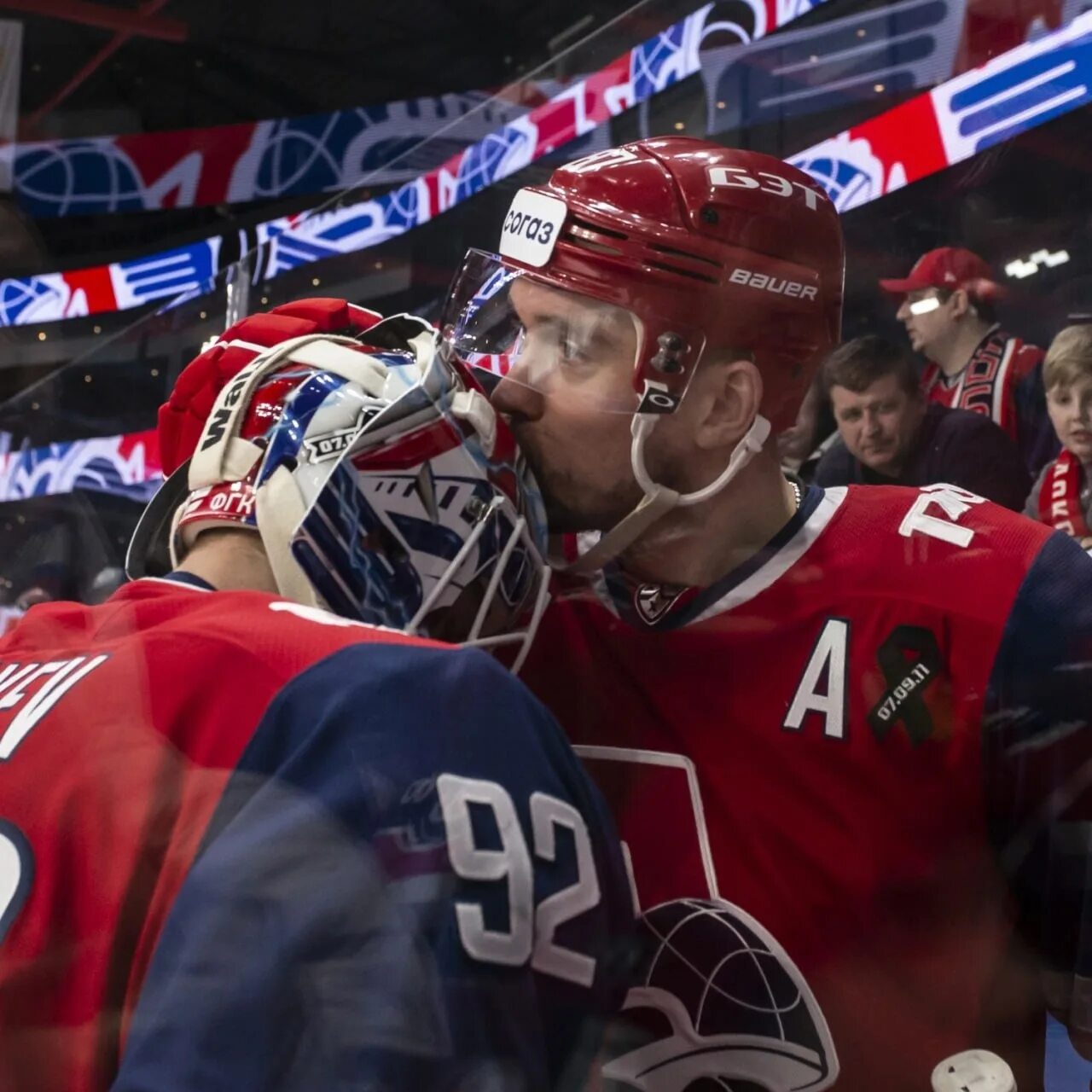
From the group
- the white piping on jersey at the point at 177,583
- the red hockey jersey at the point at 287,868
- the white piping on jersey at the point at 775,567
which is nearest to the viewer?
the red hockey jersey at the point at 287,868

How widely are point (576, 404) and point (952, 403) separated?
34cm

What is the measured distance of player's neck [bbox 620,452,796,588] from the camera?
3.34 feet

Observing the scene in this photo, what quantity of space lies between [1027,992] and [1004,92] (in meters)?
0.66

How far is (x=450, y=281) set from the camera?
1032 millimetres

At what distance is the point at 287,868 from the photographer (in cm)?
48

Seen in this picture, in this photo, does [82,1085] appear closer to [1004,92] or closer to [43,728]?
[43,728]

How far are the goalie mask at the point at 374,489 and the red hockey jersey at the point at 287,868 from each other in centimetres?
11

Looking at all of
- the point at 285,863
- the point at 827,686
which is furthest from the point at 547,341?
the point at 285,863

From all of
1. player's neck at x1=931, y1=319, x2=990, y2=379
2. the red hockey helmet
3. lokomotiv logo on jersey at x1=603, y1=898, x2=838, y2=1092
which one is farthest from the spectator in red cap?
lokomotiv logo on jersey at x1=603, y1=898, x2=838, y2=1092

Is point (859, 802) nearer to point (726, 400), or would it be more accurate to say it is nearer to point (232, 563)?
point (726, 400)

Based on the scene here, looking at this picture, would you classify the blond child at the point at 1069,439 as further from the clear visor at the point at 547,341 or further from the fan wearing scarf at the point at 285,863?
the fan wearing scarf at the point at 285,863

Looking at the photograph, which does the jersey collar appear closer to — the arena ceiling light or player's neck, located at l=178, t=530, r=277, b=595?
the arena ceiling light

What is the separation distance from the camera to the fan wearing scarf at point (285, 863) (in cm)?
48

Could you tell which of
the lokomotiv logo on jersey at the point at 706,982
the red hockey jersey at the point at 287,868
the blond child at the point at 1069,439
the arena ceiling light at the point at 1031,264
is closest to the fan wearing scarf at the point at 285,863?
the red hockey jersey at the point at 287,868
